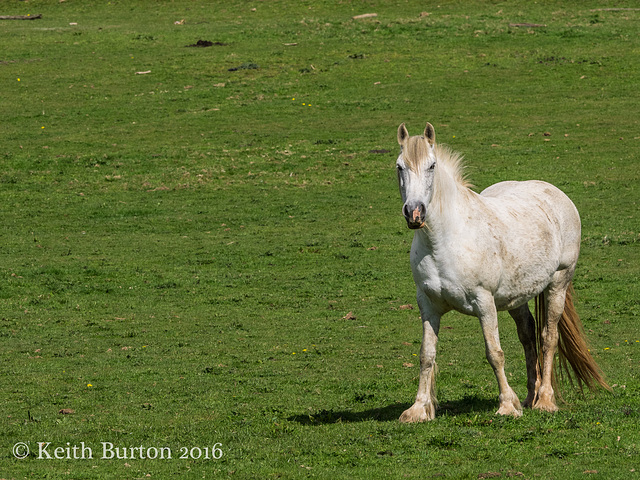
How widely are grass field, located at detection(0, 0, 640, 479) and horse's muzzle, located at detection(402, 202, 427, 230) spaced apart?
2025 millimetres

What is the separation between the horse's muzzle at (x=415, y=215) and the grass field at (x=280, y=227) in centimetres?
202

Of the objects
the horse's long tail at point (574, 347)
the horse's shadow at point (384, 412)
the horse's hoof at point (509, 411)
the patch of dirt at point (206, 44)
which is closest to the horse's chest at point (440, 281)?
the horse's hoof at point (509, 411)

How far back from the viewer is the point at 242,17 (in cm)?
3919

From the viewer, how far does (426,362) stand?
8297mm

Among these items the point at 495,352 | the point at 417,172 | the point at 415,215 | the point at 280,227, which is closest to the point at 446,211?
the point at 417,172

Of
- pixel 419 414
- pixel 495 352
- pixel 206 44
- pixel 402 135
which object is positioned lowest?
pixel 419 414

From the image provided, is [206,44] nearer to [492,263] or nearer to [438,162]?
[438,162]

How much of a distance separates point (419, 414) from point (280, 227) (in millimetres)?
12671

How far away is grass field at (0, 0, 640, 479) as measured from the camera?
8141 millimetres

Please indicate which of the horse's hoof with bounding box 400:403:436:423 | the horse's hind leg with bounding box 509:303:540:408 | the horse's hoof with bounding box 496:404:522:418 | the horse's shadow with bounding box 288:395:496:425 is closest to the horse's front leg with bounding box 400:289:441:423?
the horse's hoof with bounding box 400:403:436:423

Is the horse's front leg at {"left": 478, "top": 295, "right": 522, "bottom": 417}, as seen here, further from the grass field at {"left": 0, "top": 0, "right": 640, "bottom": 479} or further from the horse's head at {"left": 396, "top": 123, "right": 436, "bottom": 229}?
the horse's head at {"left": 396, "top": 123, "right": 436, "bottom": 229}

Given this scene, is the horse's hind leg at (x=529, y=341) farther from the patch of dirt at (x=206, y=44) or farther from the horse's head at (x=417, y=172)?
the patch of dirt at (x=206, y=44)

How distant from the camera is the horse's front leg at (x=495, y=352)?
26.5 feet

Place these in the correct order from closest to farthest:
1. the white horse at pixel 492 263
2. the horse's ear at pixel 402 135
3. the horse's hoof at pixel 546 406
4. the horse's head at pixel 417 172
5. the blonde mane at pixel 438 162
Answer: the horse's head at pixel 417 172, the blonde mane at pixel 438 162, the horse's ear at pixel 402 135, the white horse at pixel 492 263, the horse's hoof at pixel 546 406
